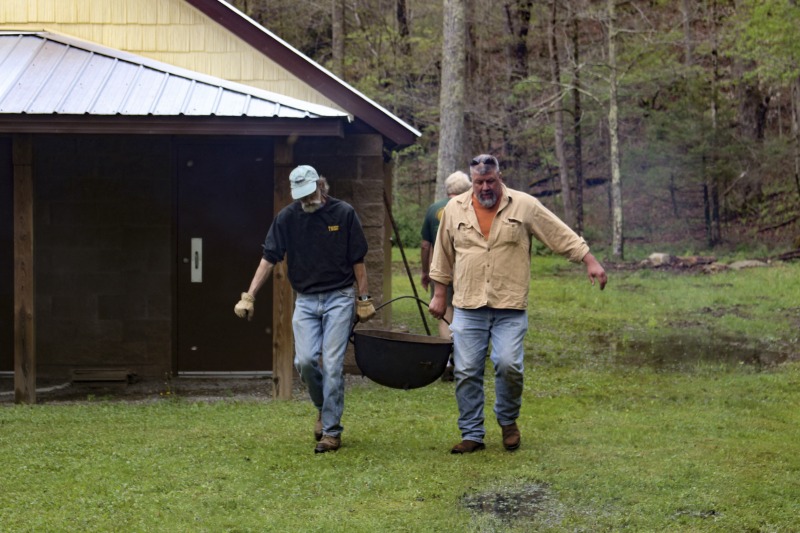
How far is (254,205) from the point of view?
11391mm

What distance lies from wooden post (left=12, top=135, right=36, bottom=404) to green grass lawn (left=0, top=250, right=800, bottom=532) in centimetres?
34

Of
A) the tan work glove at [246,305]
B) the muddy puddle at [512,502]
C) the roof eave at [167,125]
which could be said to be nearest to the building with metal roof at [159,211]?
the roof eave at [167,125]

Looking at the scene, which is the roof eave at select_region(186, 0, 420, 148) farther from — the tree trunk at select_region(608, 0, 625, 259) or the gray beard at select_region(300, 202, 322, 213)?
the tree trunk at select_region(608, 0, 625, 259)

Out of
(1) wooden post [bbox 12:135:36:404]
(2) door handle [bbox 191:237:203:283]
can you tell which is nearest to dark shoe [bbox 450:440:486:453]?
(1) wooden post [bbox 12:135:36:404]

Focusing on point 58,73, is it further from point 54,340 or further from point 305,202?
point 305,202

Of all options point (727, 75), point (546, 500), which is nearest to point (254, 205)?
point (546, 500)

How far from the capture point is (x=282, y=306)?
954 centimetres

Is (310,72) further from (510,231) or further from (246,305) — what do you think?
(510,231)

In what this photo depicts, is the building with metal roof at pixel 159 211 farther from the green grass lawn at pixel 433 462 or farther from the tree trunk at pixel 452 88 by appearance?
the tree trunk at pixel 452 88

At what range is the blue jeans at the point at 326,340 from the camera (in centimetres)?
702

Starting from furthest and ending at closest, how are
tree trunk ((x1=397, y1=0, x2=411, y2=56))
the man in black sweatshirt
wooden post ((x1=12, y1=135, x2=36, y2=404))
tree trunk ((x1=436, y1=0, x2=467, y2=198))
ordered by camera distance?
tree trunk ((x1=397, y1=0, x2=411, y2=56)) → tree trunk ((x1=436, y1=0, x2=467, y2=198)) → wooden post ((x1=12, y1=135, x2=36, y2=404)) → the man in black sweatshirt

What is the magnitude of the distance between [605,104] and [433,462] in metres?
24.5

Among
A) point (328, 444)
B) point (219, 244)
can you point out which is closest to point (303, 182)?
point (328, 444)

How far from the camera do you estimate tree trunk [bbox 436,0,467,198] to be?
52.5 ft
